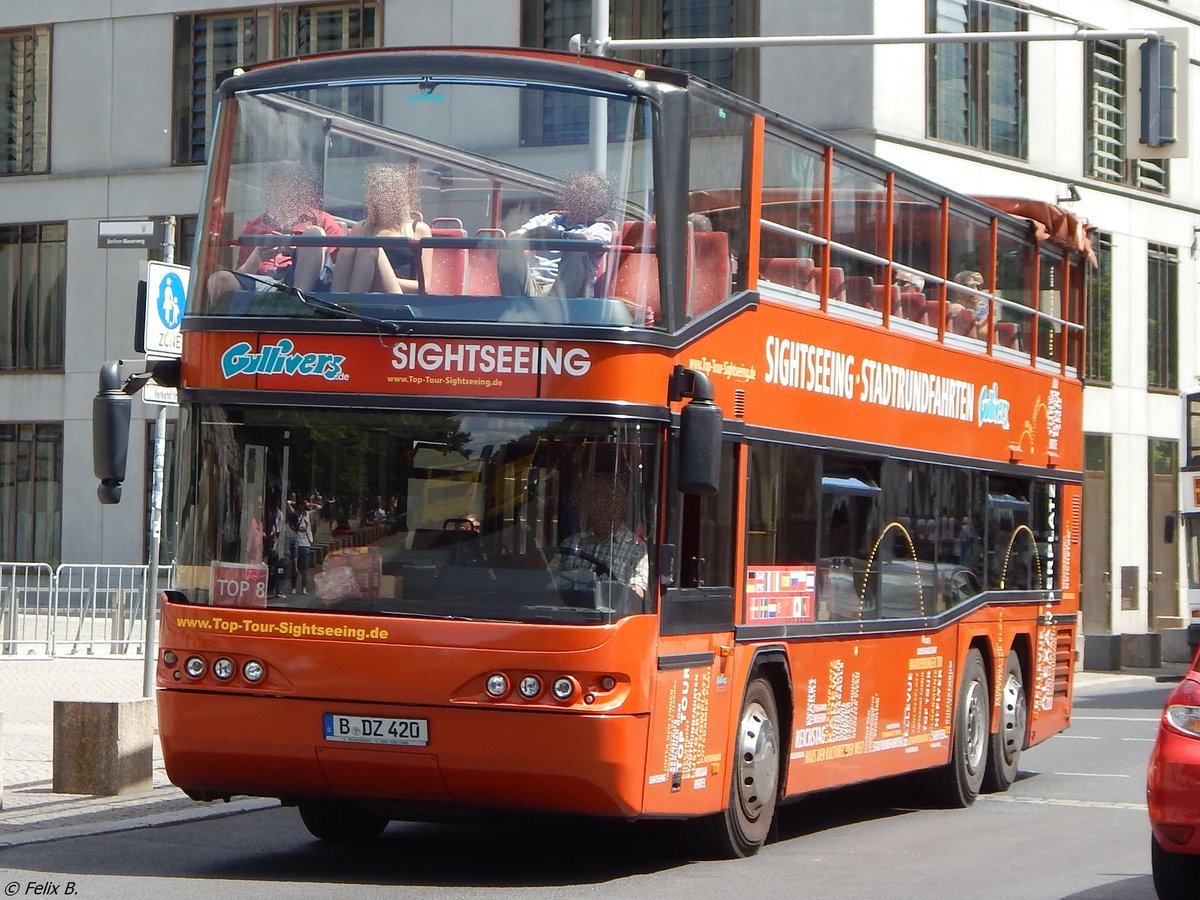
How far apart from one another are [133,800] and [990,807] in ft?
19.4

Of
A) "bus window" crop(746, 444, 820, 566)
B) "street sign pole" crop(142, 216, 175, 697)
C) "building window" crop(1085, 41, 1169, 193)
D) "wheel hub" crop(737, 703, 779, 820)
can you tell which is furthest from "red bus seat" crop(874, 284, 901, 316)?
"building window" crop(1085, 41, 1169, 193)

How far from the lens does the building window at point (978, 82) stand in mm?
32312

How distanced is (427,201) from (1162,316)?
30023 mm

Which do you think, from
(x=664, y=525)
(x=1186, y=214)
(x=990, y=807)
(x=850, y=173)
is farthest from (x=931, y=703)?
(x=1186, y=214)

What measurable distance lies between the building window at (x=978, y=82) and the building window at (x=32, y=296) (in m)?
15.5

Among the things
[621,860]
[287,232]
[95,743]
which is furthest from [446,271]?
[95,743]

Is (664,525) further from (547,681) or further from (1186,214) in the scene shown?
(1186,214)

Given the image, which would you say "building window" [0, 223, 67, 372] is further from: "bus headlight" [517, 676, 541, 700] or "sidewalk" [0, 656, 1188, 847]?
"bus headlight" [517, 676, 541, 700]

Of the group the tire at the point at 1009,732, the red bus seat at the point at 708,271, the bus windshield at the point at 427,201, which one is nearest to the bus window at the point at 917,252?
the red bus seat at the point at 708,271

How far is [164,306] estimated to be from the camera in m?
14.1

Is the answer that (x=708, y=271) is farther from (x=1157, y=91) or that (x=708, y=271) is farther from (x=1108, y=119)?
(x=1108, y=119)

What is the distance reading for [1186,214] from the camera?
127 ft

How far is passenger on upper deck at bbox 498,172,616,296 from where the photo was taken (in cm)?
991

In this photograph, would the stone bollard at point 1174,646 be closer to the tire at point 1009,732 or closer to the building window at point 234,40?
the building window at point 234,40
